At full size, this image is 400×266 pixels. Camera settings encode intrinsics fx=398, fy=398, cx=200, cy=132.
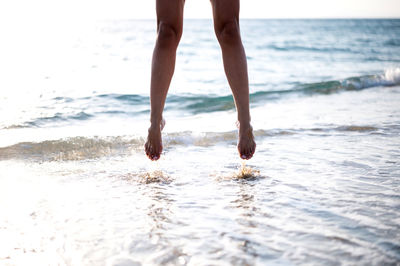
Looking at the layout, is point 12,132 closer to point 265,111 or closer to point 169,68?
point 169,68

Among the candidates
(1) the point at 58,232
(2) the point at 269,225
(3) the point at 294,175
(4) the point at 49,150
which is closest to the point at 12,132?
(4) the point at 49,150

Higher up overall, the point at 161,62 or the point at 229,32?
the point at 229,32

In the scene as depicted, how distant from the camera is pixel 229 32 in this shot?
2.27m

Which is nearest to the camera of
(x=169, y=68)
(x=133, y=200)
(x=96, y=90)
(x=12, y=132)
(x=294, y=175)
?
(x=133, y=200)

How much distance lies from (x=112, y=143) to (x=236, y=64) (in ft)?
5.35

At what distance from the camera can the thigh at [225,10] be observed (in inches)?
88.5

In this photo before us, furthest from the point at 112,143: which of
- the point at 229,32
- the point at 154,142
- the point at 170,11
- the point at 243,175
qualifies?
the point at 229,32

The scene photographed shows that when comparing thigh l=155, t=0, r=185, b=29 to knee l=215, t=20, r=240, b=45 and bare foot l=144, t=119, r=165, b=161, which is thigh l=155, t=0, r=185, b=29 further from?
bare foot l=144, t=119, r=165, b=161

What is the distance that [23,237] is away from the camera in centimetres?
165

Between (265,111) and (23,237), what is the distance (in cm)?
434

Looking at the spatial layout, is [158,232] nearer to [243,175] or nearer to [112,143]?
[243,175]

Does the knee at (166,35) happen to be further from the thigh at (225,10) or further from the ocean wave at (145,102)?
the ocean wave at (145,102)

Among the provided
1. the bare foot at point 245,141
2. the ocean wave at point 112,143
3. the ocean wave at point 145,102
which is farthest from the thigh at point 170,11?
the ocean wave at point 145,102

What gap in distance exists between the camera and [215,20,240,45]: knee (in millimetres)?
2266
